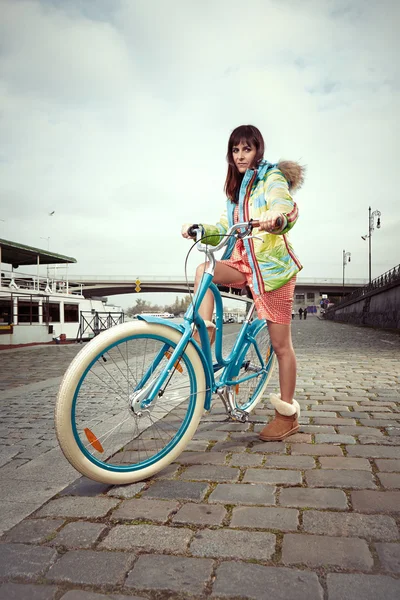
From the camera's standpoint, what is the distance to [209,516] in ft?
7.07

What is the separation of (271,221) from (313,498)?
4.56 feet

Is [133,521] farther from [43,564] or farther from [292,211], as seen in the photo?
[292,211]

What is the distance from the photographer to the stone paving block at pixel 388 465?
2719 mm

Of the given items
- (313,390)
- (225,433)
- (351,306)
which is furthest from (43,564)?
(351,306)

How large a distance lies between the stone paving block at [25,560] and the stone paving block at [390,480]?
1588 millimetres

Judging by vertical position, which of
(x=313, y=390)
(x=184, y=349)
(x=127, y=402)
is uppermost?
(x=184, y=349)

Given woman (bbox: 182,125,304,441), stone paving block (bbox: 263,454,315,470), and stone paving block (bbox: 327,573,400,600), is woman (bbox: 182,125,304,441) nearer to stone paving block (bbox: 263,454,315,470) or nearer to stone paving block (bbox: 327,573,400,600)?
stone paving block (bbox: 263,454,315,470)

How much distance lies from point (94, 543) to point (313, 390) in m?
4.09

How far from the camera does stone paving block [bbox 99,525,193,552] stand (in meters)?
1.88

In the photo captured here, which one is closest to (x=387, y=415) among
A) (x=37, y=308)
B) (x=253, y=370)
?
(x=253, y=370)

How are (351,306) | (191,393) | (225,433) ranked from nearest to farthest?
(191,393) < (225,433) < (351,306)

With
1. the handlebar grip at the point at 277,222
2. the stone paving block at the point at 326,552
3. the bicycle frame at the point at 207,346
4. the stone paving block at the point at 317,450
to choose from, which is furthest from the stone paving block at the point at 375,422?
the stone paving block at the point at 326,552

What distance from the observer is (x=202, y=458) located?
2.99 metres

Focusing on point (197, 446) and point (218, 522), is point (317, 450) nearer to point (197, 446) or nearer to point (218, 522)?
point (197, 446)
